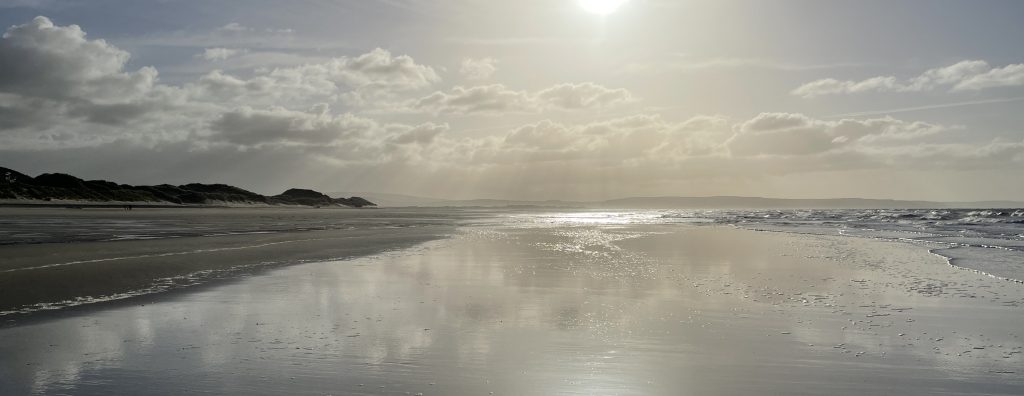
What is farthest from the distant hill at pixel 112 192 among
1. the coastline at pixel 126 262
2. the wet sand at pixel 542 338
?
the wet sand at pixel 542 338

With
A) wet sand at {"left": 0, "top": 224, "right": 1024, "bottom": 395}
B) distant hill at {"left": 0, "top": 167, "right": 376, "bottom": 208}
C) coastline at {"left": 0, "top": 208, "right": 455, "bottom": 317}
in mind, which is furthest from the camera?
distant hill at {"left": 0, "top": 167, "right": 376, "bottom": 208}

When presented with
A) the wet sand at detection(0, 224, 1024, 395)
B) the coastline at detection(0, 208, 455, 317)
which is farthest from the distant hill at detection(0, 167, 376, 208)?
the wet sand at detection(0, 224, 1024, 395)

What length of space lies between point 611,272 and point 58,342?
1287 centimetres

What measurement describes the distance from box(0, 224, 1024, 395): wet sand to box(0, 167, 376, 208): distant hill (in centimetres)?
10988

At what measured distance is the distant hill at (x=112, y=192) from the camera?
108 metres

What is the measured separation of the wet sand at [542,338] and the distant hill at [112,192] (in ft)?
360

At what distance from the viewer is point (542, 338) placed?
9.62m

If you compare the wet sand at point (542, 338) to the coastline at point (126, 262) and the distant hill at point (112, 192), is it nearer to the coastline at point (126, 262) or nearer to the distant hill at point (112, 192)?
the coastline at point (126, 262)

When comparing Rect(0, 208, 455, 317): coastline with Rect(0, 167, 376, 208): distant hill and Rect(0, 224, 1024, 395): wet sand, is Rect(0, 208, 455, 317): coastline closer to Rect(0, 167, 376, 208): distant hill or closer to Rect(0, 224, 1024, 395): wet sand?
Rect(0, 224, 1024, 395): wet sand

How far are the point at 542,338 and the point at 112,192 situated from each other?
431 ft

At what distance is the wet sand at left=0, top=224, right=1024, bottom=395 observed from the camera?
723 cm

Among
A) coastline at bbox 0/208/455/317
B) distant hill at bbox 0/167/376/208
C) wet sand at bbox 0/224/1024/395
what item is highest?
distant hill at bbox 0/167/376/208

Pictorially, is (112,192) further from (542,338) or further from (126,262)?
(542,338)

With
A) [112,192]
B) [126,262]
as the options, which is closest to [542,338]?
[126,262]
